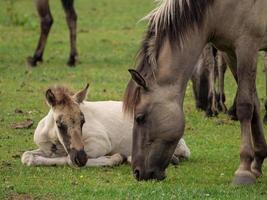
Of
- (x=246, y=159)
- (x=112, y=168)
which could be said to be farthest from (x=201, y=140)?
(x=246, y=159)

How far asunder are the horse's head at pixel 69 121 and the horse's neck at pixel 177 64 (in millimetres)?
1232

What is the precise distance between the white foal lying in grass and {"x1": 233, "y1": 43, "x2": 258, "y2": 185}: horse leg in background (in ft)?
4.32

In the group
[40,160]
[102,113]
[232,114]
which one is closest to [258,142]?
[102,113]

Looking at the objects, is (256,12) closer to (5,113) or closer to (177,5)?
(177,5)

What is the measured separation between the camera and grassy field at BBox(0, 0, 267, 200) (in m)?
7.43

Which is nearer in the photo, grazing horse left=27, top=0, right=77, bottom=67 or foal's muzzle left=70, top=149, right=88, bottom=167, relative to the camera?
foal's muzzle left=70, top=149, right=88, bottom=167

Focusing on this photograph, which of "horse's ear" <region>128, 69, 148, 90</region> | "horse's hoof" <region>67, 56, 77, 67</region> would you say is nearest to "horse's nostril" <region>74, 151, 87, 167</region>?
"horse's ear" <region>128, 69, 148, 90</region>

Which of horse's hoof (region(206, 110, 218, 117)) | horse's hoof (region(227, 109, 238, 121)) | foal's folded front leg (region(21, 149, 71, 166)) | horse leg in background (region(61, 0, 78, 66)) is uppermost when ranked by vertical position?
foal's folded front leg (region(21, 149, 71, 166))

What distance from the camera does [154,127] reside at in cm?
754

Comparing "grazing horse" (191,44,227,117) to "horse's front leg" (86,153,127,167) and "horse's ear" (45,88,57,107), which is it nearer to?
"horse's front leg" (86,153,127,167)

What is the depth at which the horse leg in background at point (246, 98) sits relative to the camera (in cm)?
766

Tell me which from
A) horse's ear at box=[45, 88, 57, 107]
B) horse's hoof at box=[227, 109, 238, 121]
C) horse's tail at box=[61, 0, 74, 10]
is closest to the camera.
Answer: horse's ear at box=[45, 88, 57, 107]

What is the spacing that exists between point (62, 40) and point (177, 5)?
12351 millimetres

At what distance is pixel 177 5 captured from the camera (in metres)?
7.65
